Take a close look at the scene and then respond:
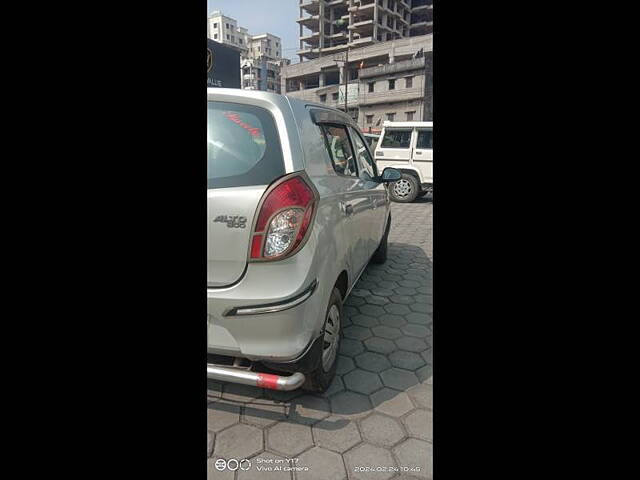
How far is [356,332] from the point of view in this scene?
2604 millimetres

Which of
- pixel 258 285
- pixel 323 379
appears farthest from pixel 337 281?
pixel 258 285

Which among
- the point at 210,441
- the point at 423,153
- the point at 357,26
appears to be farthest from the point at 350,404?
the point at 357,26

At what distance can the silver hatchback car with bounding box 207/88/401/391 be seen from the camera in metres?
1.41

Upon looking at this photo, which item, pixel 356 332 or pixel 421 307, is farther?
pixel 421 307

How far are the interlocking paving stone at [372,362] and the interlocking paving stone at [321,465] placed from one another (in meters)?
0.71

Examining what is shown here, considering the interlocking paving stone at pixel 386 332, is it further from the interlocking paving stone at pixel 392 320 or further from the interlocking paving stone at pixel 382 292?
the interlocking paving stone at pixel 382 292

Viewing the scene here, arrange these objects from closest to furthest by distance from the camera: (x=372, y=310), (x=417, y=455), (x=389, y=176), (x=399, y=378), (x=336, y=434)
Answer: (x=417, y=455) < (x=336, y=434) < (x=399, y=378) < (x=372, y=310) < (x=389, y=176)

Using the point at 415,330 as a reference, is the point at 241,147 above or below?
above

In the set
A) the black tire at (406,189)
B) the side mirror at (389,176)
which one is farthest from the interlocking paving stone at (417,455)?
the black tire at (406,189)

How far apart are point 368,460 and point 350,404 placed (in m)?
Result: 0.35

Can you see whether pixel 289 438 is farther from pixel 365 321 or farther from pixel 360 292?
pixel 360 292

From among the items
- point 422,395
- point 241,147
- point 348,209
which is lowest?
point 422,395
